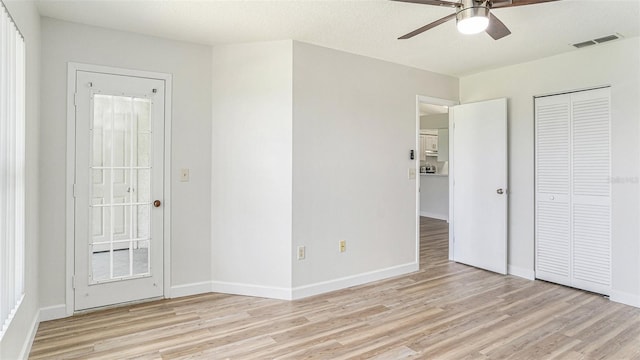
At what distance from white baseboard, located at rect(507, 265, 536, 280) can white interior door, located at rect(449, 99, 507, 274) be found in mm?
83

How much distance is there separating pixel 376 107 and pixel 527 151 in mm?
1829

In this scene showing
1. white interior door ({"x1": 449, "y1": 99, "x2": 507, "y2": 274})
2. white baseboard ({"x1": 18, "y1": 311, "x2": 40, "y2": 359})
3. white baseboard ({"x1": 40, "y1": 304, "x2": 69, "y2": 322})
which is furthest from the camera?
white interior door ({"x1": 449, "y1": 99, "x2": 507, "y2": 274})

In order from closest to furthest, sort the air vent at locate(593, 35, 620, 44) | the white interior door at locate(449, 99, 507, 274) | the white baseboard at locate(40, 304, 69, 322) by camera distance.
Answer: the white baseboard at locate(40, 304, 69, 322) → the air vent at locate(593, 35, 620, 44) → the white interior door at locate(449, 99, 507, 274)

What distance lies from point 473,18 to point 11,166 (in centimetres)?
290

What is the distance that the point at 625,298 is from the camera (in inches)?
132

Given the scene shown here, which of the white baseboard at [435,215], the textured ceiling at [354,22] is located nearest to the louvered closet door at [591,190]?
the textured ceiling at [354,22]

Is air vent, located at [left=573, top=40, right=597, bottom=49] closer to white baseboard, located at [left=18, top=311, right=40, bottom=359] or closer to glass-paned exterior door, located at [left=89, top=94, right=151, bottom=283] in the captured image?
glass-paned exterior door, located at [left=89, top=94, right=151, bottom=283]

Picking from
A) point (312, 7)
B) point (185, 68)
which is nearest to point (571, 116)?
point (312, 7)

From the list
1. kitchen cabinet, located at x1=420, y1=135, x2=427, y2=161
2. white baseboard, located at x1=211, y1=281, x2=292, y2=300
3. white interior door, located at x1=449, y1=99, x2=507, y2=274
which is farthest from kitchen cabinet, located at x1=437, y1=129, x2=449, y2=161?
white baseboard, located at x1=211, y1=281, x2=292, y2=300

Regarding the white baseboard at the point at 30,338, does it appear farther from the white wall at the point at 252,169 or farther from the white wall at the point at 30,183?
the white wall at the point at 252,169

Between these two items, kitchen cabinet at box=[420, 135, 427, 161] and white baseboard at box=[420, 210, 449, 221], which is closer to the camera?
white baseboard at box=[420, 210, 449, 221]

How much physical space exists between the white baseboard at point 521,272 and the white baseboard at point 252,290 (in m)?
2.70

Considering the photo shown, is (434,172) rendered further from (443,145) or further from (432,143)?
(443,145)

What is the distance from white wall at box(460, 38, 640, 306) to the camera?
10.9 feet
